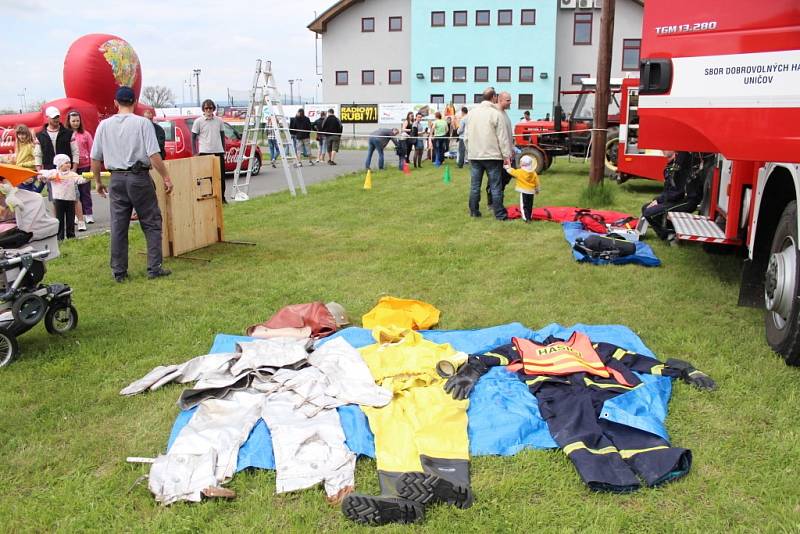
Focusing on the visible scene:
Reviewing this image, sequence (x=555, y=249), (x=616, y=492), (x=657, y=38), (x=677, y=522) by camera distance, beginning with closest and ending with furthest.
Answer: (x=677, y=522) < (x=616, y=492) < (x=657, y=38) < (x=555, y=249)

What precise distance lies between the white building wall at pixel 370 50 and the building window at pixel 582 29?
11347 millimetres

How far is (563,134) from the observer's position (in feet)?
61.3

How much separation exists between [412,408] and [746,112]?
3.04 meters

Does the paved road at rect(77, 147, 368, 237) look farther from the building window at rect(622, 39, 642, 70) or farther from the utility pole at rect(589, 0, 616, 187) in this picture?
the building window at rect(622, 39, 642, 70)

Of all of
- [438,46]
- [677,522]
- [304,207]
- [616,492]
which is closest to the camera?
[677,522]

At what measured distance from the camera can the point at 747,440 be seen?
3.75 metres

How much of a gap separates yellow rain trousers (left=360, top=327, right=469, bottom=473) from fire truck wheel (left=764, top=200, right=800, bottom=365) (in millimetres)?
2166

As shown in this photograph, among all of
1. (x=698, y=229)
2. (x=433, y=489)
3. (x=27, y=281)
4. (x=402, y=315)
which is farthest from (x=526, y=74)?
(x=433, y=489)

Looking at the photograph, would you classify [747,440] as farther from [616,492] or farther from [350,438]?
[350,438]

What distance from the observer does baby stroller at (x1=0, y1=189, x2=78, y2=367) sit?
16.4ft

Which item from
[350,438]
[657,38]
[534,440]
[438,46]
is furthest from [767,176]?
[438,46]

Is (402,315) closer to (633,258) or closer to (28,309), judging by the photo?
(28,309)

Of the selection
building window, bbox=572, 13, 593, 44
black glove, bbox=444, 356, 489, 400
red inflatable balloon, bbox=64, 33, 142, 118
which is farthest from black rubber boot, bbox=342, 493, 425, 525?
building window, bbox=572, 13, 593, 44

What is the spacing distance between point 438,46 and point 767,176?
44.9 metres
